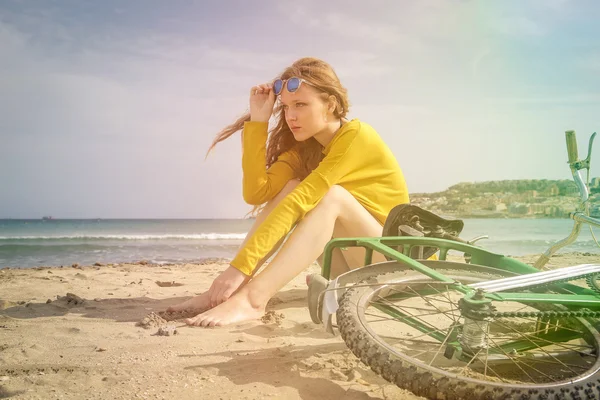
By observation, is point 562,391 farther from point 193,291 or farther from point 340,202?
point 193,291

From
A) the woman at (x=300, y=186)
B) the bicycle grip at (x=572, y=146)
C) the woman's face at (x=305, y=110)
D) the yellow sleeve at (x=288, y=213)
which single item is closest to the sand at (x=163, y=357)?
the woman at (x=300, y=186)

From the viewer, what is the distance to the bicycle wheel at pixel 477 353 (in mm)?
1294

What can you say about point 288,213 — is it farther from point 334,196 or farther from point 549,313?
point 549,313

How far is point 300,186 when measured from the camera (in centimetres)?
288

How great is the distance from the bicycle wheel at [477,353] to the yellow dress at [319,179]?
95 centimetres

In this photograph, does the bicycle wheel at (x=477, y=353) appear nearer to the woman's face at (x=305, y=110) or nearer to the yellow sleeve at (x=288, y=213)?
A: the yellow sleeve at (x=288, y=213)

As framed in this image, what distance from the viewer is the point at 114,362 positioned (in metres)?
2.09

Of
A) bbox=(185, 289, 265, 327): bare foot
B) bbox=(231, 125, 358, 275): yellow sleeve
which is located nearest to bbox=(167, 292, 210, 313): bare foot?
bbox=(185, 289, 265, 327): bare foot

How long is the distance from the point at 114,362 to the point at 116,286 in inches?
106

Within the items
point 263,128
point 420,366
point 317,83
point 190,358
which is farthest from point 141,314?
point 420,366

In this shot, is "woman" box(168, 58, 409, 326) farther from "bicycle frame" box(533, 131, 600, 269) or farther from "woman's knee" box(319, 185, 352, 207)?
"bicycle frame" box(533, 131, 600, 269)

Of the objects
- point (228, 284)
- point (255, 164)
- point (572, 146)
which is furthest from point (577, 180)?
point (228, 284)

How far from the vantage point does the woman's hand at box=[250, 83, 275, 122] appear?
3.45m

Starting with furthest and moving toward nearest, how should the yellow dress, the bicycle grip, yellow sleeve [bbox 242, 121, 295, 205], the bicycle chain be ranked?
1. yellow sleeve [bbox 242, 121, 295, 205]
2. the bicycle grip
3. the yellow dress
4. the bicycle chain
